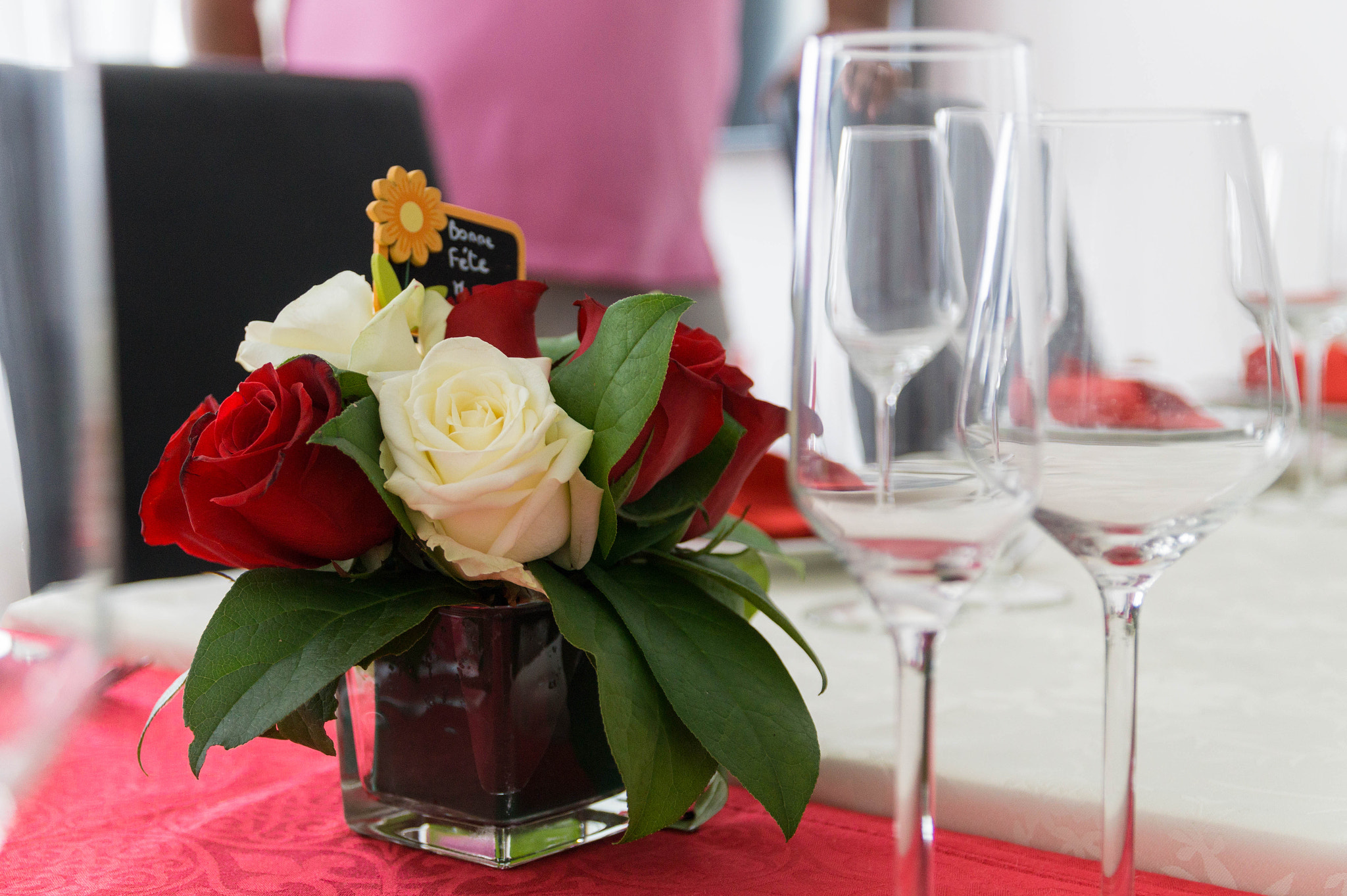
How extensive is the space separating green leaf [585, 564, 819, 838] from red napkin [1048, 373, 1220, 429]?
0.43 feet

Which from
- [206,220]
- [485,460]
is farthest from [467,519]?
[206,220]

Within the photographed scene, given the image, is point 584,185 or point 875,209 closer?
point 875,209

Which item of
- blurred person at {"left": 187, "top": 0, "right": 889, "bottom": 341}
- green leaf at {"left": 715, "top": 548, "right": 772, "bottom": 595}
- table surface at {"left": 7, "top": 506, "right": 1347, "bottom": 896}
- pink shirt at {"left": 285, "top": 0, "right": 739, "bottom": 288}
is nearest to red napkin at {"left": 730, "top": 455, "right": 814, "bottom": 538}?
table surface at {"left": 7, "top": 506, "right": 1347, "bottom": 896}

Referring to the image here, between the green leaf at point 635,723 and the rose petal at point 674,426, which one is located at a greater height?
the rose petal at point 674,426

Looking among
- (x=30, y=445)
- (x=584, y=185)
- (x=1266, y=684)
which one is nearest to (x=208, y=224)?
(x=584, y=185)

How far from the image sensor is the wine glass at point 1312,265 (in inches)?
40.7

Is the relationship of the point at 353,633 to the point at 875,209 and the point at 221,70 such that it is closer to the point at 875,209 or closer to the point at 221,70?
the point at 875,209

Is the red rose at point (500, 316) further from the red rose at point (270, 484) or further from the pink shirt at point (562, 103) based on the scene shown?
the pink shirt at point (562, 103)

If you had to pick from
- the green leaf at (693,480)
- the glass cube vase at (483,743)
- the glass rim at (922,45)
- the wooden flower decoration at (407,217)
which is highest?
the glass rim at (922,45)

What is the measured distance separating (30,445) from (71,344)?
0.05 metres

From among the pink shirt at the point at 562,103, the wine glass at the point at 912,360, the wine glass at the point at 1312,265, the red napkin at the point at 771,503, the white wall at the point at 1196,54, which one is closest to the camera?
the wine glass at the point at 912,360

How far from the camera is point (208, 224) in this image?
3.58 ft

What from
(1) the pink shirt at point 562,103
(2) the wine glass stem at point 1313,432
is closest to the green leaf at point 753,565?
(2) the wine glass stem at point 1313,432

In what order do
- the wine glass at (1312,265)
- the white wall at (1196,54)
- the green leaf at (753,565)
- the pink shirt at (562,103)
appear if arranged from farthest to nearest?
1. the white wall at (1196,54)
2. the pink shirt at (562,103)
3. the wine glass at (1312,265)
4. the green leaf at (753,565)
